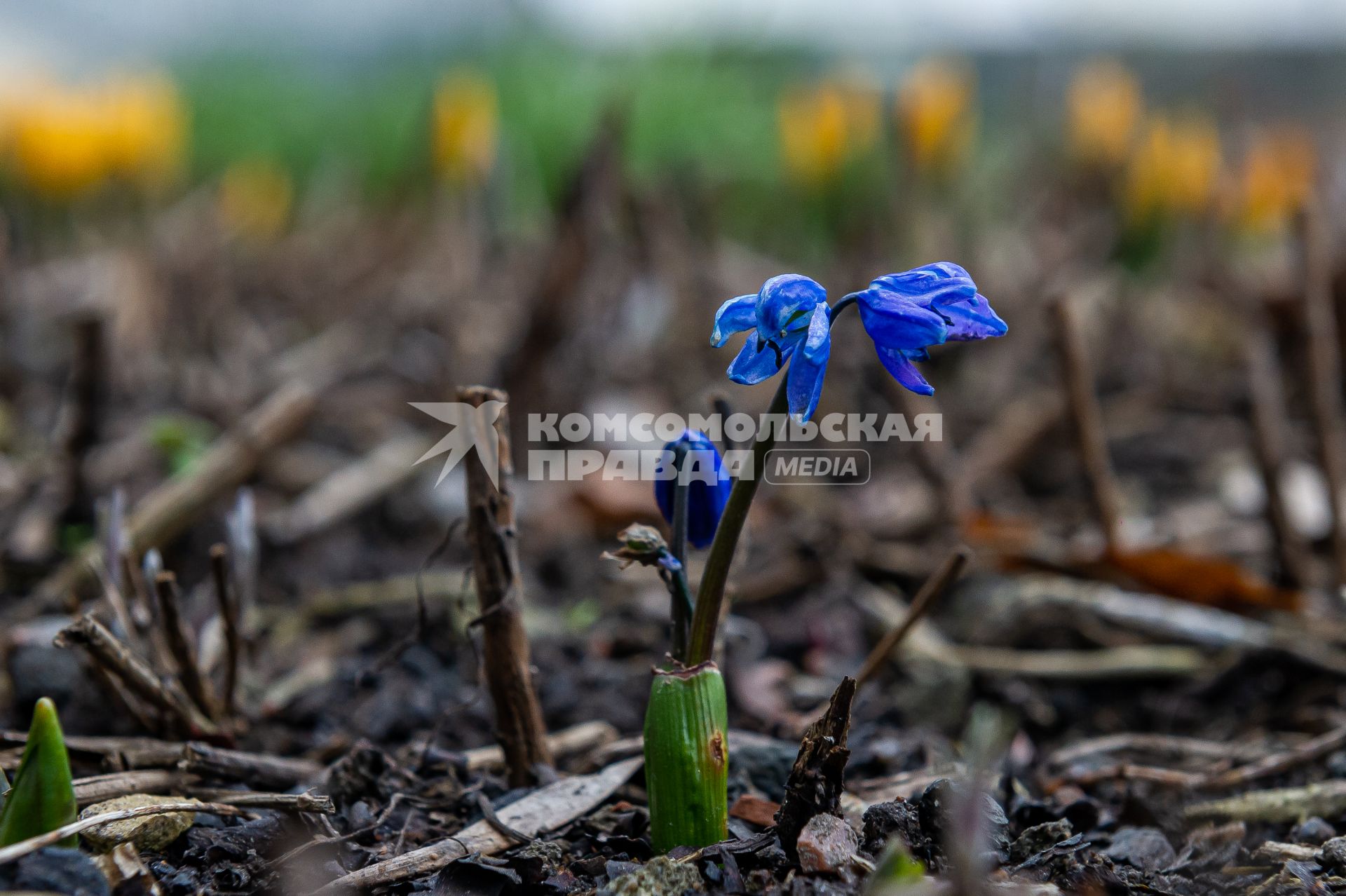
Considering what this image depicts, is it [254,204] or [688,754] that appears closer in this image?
[688,754]

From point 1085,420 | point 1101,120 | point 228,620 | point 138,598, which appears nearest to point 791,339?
point 228,620

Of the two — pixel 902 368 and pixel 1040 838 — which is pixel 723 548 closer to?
pixel 902 368

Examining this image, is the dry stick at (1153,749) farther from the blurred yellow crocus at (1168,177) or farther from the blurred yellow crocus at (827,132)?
the blurred yellow crocus at (827,132)

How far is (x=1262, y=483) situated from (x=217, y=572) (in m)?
2.03

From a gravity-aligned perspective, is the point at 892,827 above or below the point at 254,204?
below

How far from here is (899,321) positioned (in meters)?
1.38

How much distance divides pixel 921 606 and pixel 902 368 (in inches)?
20.1

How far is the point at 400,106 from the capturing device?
24.7 ft

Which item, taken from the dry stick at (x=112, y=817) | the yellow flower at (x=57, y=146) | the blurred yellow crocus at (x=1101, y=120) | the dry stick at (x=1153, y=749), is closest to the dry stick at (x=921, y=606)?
the dry stick at (x=1153, y=749)

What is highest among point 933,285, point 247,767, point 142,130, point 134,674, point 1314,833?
point 142,130

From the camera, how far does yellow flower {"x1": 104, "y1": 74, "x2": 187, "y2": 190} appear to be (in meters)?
4.20

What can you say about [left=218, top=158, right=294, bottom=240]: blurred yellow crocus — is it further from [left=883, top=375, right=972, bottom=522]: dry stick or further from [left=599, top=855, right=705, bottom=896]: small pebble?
[left=599, top=855, right=705, bottom=896]: small pebble

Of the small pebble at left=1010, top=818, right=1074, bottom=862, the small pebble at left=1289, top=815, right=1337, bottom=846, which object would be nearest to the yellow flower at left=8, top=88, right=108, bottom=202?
the small pebble at left=1010, top=818, right=1074, bottom=862

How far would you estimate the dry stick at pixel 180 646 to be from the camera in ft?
5.54
